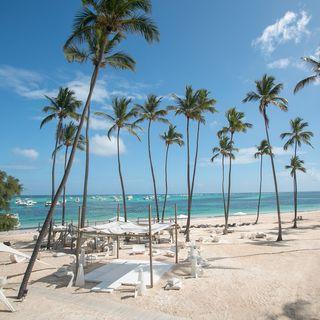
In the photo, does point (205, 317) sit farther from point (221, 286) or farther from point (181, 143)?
point (181, 143)

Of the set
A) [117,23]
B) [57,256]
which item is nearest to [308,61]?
[117,23]

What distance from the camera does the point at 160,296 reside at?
10.8m

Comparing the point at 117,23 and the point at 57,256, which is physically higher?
the point at 117,23

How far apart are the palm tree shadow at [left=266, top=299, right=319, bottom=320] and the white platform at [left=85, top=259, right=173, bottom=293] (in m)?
5.04

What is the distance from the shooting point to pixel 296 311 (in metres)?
9.43

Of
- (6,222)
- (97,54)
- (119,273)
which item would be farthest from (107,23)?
(6,222)

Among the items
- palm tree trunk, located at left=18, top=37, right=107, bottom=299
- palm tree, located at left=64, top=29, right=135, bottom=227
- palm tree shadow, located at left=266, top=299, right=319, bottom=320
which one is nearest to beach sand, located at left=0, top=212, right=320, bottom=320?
palm tree shadow, located at left=266, top=299, right=319, bottom=320

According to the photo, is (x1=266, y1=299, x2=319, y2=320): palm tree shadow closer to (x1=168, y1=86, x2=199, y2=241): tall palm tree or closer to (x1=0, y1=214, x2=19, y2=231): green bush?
(x1=168, y1=86, x2=199, y2=241): tall palm tree

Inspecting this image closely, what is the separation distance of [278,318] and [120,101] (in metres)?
21.6

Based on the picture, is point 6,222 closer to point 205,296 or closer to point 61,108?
point 61,108

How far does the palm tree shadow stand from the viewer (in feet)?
29.6

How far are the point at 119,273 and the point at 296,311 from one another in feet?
24.8

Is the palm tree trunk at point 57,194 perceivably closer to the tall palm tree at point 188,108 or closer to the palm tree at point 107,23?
the palm tree at point 107,23

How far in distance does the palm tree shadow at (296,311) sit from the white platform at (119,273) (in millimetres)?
5041
